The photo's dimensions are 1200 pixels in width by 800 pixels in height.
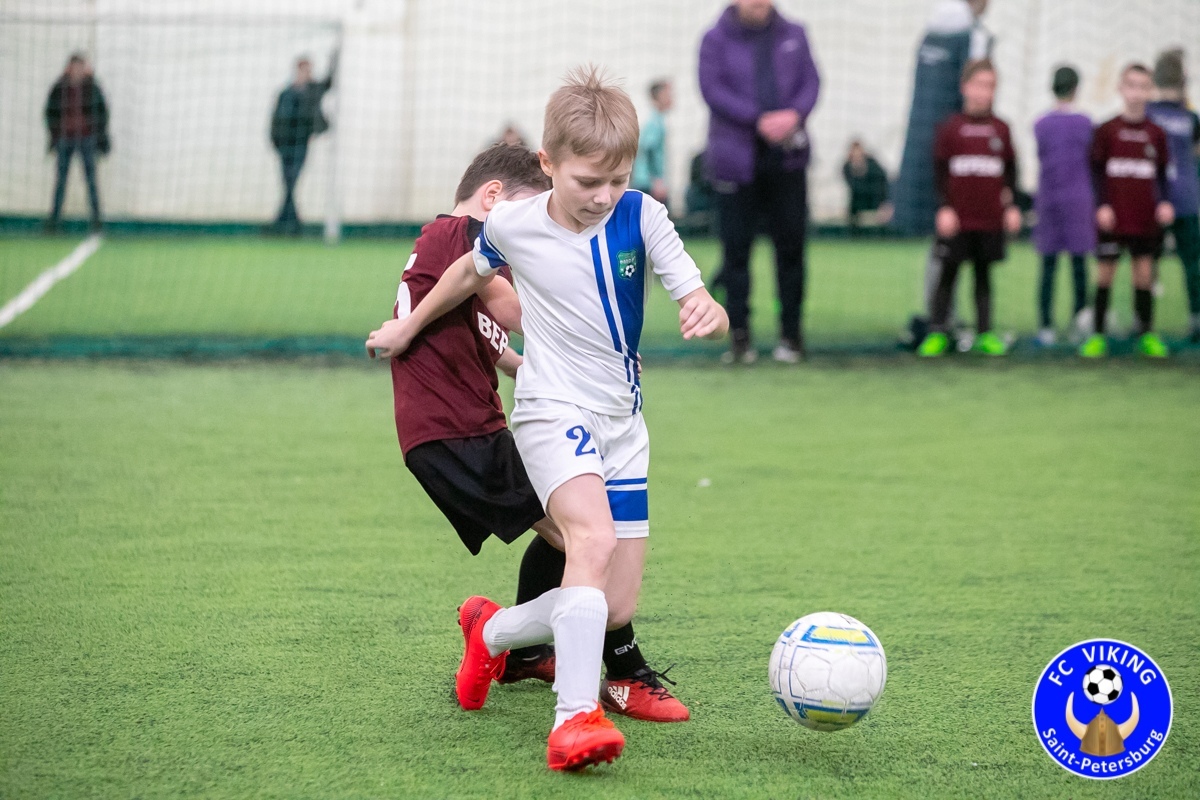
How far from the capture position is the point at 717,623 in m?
3.57

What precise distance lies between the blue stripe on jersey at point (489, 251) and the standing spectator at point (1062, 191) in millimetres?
6608

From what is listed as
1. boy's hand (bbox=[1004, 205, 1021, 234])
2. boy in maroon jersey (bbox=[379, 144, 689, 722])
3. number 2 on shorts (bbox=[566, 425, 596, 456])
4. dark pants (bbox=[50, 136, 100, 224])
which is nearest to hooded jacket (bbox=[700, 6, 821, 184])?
boy's hand (bbox=[1004, 205, 1021, 234])

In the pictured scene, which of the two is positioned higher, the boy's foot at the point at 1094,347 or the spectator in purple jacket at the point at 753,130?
the spectator in purple jacket at the point at 753,130

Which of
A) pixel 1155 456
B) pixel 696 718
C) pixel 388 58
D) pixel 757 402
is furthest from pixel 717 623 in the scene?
pixel 388 58

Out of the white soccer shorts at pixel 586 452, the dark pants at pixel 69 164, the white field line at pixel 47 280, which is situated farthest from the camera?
the dark pants at pixel 69 164

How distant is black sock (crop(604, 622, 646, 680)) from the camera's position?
3027 millimetres

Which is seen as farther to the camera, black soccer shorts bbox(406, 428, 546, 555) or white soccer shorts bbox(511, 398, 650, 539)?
black soccer shorts bbox(406, 428, 546, 555)

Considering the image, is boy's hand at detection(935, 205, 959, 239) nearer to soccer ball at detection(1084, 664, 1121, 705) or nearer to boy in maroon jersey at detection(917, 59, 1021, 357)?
boy in maroon jersey at detection(917, 59, 1021, 357)

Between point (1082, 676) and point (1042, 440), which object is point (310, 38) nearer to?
point (1042, 440)

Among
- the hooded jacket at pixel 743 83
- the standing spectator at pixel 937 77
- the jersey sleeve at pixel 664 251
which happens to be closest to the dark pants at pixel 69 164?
the hooded jacket at pixel 743 83

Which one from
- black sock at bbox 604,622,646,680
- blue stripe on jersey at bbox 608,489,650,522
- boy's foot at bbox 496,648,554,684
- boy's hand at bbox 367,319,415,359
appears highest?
boy's hand at bbox 367,319,415,359

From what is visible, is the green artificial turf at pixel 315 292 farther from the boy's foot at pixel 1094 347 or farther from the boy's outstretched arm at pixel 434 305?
the boy's outstretched arm at pixel 434 305

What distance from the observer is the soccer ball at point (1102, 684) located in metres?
2.62

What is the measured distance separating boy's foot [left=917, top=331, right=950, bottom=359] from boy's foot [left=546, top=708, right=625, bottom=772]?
20.7 feet
